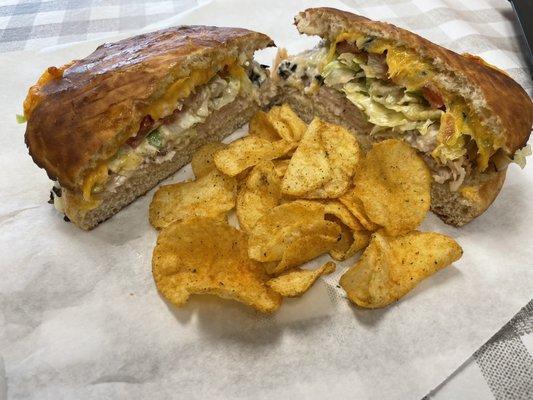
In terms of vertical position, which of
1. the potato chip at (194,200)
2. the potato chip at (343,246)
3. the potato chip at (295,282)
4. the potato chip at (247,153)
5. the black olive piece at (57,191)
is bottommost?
the potato chip at (343,246)

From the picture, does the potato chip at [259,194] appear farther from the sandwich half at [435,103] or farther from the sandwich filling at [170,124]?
the sandwich half at [435,103]

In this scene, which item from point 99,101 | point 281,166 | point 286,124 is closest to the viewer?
point 99,101

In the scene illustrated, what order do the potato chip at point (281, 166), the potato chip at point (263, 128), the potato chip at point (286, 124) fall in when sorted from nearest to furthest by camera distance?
the potato chip at point (281, 166) < the potato chip at point (286, 124) < the potato chip at point (263, 128)

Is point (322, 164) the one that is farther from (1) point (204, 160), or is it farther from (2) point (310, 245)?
(1) point (204, 160)

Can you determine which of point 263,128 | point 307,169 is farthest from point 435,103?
point 263,128

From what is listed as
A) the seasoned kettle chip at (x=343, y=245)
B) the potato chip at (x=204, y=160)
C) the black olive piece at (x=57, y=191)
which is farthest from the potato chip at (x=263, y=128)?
the black olive piece at (x=57, y=191)
